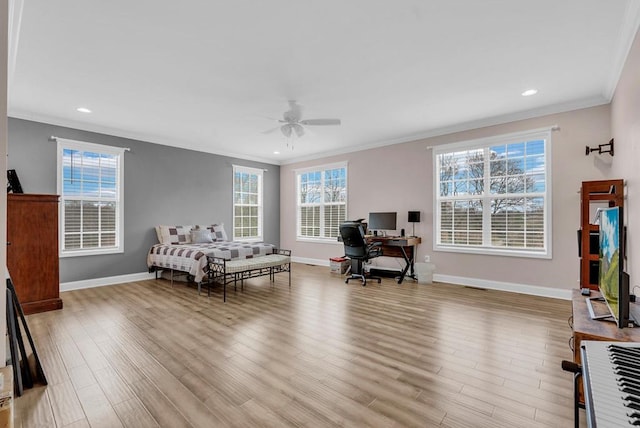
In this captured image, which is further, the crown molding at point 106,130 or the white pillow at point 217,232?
the white pillow at point 217,232

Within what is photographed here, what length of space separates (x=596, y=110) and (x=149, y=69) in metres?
→ 5.56

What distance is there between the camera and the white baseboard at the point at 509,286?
4.23m

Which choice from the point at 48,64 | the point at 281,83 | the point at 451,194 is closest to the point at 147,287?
the point at 48,64

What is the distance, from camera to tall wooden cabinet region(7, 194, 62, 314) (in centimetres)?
355

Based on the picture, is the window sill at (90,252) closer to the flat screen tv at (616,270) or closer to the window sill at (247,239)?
the window sill at (247,239)

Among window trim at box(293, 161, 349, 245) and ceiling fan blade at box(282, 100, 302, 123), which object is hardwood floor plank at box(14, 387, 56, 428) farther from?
window trim at box(293, 161, 349, 245)

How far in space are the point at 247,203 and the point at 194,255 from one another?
9.80 ft

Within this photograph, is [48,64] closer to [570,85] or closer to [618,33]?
[618,33]

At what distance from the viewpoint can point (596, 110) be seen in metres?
3.96

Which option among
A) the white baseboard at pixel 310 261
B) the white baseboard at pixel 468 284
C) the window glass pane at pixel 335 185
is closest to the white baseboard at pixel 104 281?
the white baseboard at pixel 468 284

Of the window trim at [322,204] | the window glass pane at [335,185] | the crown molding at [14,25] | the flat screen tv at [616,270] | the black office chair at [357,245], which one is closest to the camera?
the flat screen tv at [616,270]

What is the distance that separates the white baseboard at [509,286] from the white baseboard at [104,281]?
5.39 m

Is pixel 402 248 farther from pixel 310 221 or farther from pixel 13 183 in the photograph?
pixel 13 183

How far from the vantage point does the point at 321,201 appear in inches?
285
